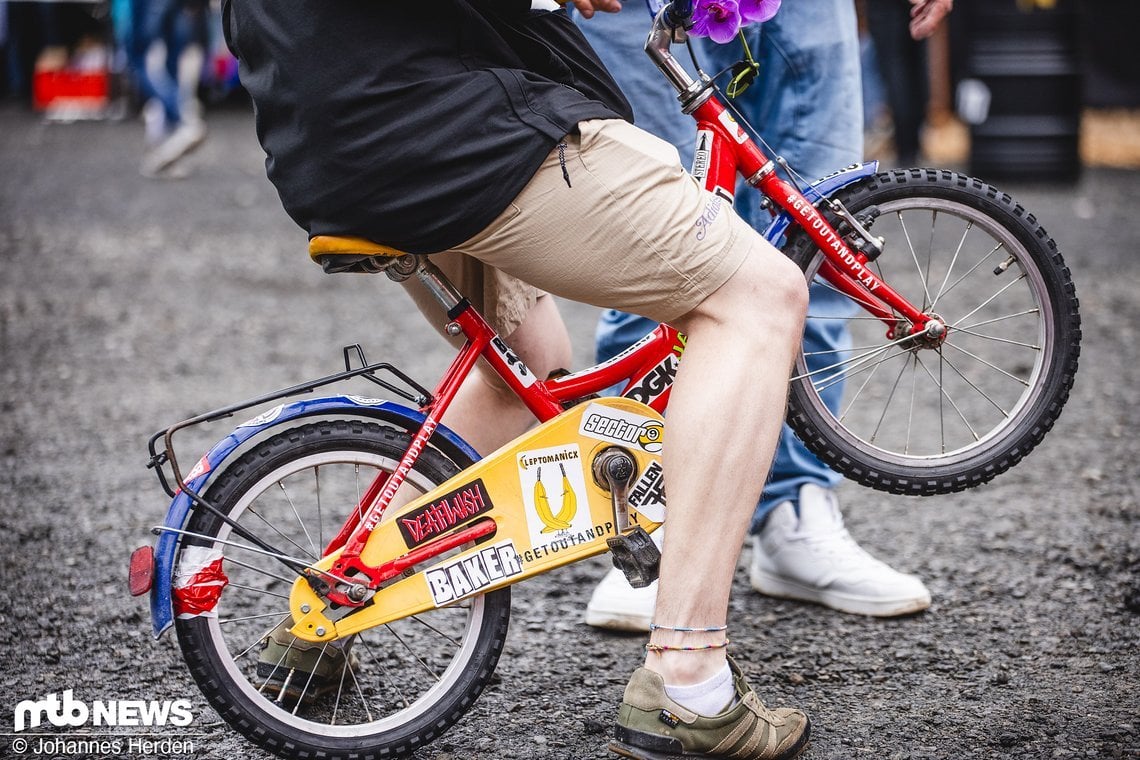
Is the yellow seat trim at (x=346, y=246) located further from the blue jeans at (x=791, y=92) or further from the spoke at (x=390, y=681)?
the blue jeans at (x=791, y=92)


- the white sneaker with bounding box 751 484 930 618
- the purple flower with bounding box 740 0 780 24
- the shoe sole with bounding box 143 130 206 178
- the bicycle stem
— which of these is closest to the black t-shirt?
the bicycle stem

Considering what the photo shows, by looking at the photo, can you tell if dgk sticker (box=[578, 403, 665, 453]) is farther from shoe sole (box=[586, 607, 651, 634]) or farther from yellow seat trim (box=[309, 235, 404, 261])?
shoe sole (box=[586, 607, 651, 634])

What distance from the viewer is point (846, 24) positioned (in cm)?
318

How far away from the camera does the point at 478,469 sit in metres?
2.46

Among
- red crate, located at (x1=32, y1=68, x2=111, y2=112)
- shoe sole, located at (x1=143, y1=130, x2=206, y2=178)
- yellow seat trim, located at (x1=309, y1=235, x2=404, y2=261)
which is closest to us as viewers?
yellow seat trim, located at (x1=309, y1=235, x2=404, y2=261)

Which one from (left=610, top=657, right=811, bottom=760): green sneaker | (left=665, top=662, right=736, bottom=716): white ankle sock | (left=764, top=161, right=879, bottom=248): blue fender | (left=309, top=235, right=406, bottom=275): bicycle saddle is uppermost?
(left=764, top=161, right=879, bottom=248): blue fender

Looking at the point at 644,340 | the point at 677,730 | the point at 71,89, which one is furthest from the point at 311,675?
the point at 71,89

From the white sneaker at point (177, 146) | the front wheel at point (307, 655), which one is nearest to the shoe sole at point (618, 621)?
the front wheel at point (307, 655)

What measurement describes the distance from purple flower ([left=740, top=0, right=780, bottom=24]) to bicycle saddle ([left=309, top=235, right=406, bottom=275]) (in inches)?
33.2

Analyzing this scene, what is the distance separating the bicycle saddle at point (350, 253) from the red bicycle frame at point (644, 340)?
0.09 meters

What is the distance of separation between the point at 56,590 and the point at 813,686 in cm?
198

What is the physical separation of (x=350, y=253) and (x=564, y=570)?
62.7 inches

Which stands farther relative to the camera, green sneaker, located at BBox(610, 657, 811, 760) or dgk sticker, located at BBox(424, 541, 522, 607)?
dgk sticker, located at BBox(424, 541, 522, 607)

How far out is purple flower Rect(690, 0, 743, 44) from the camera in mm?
2484
